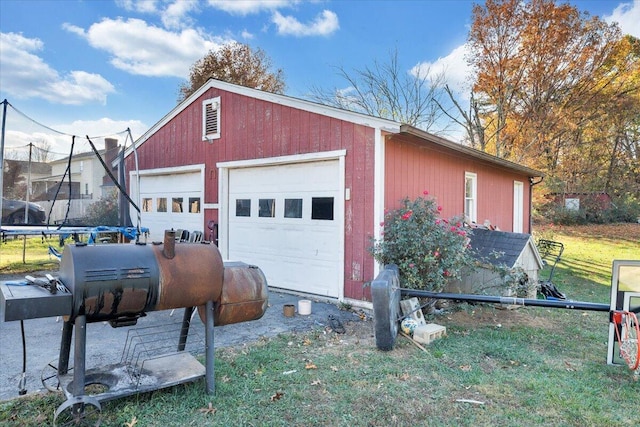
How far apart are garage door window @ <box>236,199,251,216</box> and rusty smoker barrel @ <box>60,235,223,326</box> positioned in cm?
441

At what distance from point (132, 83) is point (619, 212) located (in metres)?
24.7

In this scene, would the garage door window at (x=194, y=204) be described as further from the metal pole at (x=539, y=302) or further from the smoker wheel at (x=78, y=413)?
the smoker wheel at (x=78, y=413)

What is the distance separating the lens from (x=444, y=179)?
7473 mm

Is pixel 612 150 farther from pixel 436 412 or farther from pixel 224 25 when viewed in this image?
pixel 436 412

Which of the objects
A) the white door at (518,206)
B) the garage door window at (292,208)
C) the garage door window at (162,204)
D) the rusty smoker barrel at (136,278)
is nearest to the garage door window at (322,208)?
the garage door window at (292,208)

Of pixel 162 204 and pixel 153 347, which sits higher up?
pixel 162 204

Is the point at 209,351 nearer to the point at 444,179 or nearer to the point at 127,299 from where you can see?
the point at 127,299

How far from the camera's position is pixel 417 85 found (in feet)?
56.0

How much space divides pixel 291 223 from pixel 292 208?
0.85 ft

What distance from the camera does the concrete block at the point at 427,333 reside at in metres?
4.25

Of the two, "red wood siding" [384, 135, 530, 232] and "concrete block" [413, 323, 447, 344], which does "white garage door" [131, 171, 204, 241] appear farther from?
"concrete block" [413, 323, 447, 344]

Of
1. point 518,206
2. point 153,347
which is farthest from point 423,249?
point 518,206

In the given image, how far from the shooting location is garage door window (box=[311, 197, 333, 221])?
20.1ft

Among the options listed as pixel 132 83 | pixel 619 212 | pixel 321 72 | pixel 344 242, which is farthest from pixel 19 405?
pixel 619 212
